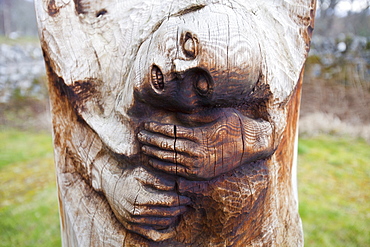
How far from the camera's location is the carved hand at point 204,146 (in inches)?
37.7

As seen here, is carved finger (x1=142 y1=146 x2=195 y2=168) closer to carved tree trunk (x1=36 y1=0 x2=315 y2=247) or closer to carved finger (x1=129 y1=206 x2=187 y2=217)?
carved tree trunk (x1=36 y1=0 x2=315 y2=247)

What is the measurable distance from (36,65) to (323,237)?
7.45 meters

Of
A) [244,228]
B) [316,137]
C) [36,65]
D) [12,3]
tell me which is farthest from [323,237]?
[12,3]

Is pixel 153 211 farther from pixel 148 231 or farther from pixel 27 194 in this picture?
pixel 27 194

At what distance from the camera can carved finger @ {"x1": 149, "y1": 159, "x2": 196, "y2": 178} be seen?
3.18 feet

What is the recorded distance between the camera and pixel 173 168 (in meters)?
0.99

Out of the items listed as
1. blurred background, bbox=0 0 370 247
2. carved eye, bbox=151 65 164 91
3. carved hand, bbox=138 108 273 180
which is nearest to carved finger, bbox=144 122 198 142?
carved hand, bbox=138 108 273 180

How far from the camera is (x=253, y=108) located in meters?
1.10

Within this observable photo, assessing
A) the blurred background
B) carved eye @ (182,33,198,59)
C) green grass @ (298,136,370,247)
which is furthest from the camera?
the blurred background

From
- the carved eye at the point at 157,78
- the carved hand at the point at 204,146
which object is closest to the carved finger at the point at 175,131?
the carved hand at the point at 204,146

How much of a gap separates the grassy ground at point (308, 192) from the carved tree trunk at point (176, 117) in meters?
1.61

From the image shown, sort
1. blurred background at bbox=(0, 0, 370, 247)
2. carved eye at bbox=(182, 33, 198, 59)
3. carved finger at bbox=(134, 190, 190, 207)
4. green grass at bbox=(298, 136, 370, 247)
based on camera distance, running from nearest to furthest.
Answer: carved eye at bbox=(182, 33, 198, 59)
carved finger at bbox=(134, 190, 190, 207)
green grass at bbox=(298, 136, 370, 247)
blurred background at bbox=(0, 0, 370, 247)

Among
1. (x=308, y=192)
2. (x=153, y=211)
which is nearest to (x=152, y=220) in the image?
(x=153, y=211)

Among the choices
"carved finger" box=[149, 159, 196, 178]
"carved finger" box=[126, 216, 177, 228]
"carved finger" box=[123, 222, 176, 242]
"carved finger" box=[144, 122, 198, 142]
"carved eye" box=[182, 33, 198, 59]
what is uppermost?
"carved eye" box=[182, 33, 198, 59]
